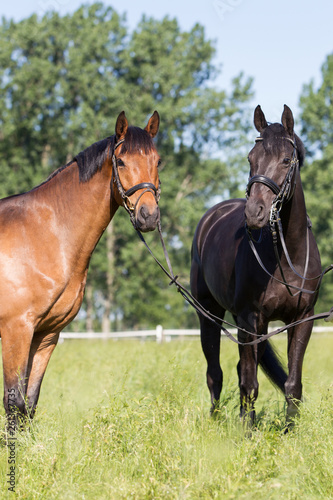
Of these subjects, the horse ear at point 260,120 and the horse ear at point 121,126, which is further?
the horse ear at point 260,120

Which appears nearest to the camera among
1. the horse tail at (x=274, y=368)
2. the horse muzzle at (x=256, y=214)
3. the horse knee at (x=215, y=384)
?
the horse muzzle at (x=256, y=214)

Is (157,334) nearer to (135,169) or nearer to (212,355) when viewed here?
(212,355)

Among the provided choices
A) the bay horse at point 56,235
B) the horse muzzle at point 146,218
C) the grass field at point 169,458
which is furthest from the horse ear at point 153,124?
→ the grass field at point 169,458

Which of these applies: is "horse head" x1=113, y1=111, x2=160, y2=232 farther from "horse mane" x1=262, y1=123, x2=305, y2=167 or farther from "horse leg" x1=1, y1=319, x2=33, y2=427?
"horse leg" x1=1, y1=319, x2=33, y2=427

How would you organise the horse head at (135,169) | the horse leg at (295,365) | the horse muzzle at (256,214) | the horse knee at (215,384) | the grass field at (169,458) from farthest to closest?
the horse knee at (215,384) → the horse leg at (295,365) → the horse muzzle at (256,214) → the horse head at (135,169) → the grass field at (169,458)

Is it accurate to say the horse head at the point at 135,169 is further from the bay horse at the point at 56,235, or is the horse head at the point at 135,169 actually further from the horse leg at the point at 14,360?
the horse leg at the point at 14,360

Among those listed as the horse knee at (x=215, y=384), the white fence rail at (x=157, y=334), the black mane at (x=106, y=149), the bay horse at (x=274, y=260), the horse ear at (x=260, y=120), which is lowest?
the white fence rail at (x=157, y=334)

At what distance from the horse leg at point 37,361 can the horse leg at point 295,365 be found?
1943mm

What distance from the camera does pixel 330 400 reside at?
4.56 m

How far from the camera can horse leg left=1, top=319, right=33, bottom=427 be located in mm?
4043

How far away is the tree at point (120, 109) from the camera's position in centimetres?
2719

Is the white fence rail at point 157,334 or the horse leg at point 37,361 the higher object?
the horse leg at point 37,361

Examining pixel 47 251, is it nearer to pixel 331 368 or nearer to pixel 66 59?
pixel 331 368

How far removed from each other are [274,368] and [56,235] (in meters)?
2.73
